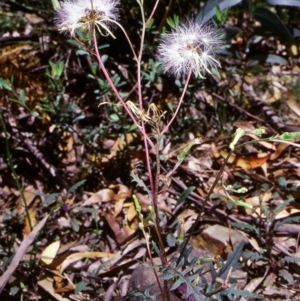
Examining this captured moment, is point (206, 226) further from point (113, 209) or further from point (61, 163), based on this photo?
point (61, 163)

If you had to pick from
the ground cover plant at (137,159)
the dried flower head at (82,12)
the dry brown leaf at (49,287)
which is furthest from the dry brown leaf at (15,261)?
the dried flower head at (82,12)

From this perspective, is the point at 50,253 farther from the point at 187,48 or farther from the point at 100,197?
the point at 187,48

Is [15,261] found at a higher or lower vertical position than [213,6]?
lower

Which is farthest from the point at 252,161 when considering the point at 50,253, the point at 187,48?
the point at 187,48

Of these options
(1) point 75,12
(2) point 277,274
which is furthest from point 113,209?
(1) point 75,12

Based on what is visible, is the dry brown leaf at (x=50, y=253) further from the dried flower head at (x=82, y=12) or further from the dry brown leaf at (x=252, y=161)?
the dried flower head at (x=82, y=12)

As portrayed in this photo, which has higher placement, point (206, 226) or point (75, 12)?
point (75, 12)

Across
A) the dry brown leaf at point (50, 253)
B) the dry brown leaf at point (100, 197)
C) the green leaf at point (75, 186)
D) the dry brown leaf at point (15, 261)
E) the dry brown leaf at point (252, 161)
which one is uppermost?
the dry brown leaf at point (252, 161)

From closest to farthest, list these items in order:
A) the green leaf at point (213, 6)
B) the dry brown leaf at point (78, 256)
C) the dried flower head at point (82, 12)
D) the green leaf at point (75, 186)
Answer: the dried flower head at point (82, 12) → the dry brown leaf at point (78, 256) → the green leaf at point (75, 186) → the green leaf at point (213, 6)
